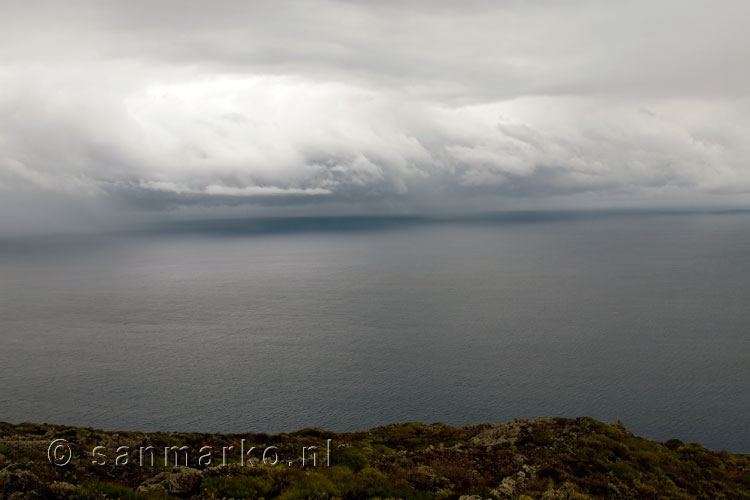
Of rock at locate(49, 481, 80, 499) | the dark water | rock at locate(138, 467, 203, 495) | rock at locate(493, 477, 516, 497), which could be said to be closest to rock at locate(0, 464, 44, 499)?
rock at locate(49, 481, 80, 499)

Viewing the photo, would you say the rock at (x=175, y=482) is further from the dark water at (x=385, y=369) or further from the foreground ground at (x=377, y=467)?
the dark water at (x=385, y=369)

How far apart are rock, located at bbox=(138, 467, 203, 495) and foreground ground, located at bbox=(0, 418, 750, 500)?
0.06m

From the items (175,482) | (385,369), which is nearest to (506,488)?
(175,482)

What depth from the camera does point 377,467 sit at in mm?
30859

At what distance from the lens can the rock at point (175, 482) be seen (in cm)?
2222

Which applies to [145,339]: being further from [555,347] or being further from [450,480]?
[450,480]

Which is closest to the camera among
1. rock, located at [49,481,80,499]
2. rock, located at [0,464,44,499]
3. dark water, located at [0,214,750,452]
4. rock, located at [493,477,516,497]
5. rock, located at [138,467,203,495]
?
rock, located at [0,464,44,499]

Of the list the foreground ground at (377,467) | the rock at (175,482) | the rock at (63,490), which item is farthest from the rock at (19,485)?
the rock at (175,482)

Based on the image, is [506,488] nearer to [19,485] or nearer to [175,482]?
[175,482]

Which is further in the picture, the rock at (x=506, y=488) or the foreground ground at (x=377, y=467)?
the rock at (x=506, y=488)

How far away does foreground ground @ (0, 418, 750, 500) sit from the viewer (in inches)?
886

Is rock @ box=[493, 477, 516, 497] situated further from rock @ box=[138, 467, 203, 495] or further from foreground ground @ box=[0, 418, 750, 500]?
rock @ box=[138, 467, 203, 495]

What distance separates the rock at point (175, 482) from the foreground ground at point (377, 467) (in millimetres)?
58

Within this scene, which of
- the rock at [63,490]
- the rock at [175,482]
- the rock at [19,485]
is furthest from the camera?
the rock at [175,482]
